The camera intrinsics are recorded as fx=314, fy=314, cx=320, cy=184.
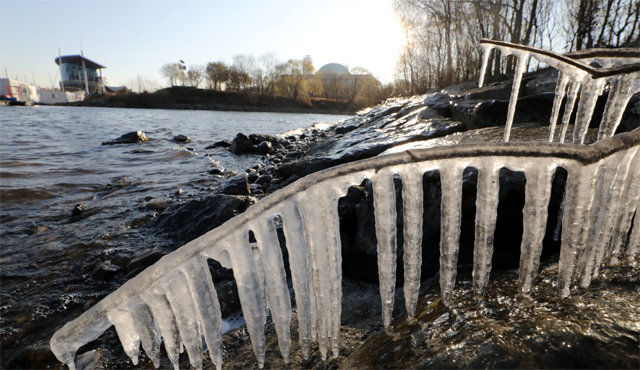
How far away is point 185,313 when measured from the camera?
129cm

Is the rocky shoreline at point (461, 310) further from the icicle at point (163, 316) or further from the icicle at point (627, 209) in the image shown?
the icicle at point (163, 316)

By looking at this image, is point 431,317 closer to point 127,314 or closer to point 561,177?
point 127,314

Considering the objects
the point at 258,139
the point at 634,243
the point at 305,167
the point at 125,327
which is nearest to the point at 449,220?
the point at 125,327

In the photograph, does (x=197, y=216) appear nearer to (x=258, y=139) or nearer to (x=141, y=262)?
(x=141, y=262)

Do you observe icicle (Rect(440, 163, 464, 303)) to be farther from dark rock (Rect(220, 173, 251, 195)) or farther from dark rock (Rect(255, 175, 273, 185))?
dark rock (Rect(255, 175, 273, 185))

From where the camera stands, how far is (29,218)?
5.50 meters

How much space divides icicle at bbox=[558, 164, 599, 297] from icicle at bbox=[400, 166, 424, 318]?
59 centimetres

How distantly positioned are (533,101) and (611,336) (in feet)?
17.8

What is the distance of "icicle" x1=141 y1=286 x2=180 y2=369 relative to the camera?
1.18m

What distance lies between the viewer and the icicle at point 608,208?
1.34m

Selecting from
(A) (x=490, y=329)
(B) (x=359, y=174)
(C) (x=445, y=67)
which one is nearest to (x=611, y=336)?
(A) (x=490, y=329)

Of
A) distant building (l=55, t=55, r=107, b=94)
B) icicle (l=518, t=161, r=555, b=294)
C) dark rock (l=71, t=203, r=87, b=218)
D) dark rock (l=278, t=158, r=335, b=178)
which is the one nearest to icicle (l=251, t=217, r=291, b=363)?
icicle (l=518, t=161, r=555, b=294)

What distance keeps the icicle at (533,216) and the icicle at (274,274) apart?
104cm

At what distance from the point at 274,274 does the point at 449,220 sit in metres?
0.80
